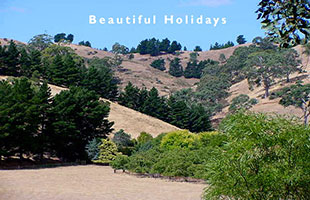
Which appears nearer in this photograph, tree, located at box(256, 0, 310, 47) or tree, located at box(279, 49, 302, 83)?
tree, located at box(256, 0, 310, 47)

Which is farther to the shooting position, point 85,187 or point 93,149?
point 93,149

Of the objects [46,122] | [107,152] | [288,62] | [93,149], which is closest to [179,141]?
[107,152]

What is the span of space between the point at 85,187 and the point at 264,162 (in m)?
27.6

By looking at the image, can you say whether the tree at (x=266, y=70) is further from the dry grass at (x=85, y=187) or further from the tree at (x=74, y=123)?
the dry grass at (x=85, y=187)

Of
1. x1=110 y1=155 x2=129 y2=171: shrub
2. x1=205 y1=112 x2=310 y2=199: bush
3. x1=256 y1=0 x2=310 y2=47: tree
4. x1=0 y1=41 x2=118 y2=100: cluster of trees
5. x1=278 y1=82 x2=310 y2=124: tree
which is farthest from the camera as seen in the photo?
x1=0 y1=41 x2=118 y2=100: cluster of trees

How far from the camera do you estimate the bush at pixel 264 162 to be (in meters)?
19.6

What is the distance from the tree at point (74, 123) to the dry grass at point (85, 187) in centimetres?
966

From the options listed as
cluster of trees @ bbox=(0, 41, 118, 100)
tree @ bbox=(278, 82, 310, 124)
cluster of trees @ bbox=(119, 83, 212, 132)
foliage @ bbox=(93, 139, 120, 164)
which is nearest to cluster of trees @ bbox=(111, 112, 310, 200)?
foliage @ bbox=(93, 139, 120, 164)

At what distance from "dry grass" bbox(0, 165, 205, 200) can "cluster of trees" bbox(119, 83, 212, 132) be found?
161 feet

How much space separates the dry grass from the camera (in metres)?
38.2

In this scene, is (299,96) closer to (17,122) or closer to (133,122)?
(133,122)

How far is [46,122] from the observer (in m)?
67.2

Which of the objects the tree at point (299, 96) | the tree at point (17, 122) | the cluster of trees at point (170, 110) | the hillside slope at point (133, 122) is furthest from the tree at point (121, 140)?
the tree at point (299, 96)

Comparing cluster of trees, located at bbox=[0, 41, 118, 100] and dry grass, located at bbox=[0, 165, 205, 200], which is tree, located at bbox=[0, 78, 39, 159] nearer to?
dry grass, located at bbox=[0, 165, 205, 200]
